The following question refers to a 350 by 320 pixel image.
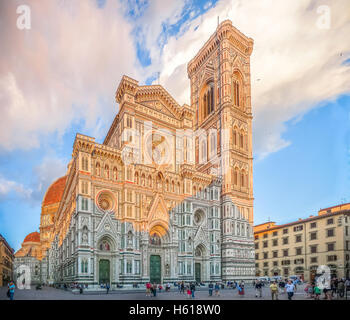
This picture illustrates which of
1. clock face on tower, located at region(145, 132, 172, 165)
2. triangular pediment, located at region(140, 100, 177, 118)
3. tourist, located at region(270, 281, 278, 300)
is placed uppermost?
triangular pediment, located at region(140, 100, 177, 118)

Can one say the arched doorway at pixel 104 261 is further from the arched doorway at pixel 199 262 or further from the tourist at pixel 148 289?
the arched doorway at pixel 199 262

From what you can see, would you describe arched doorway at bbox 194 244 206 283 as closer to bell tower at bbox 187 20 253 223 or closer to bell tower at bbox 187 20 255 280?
bell tower at bbox 187 20 255 280

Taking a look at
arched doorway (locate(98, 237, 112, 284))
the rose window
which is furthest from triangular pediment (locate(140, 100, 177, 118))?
arched doorway (locate(98, 237, 112, 284))

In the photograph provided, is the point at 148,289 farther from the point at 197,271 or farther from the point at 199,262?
the point at 199,262

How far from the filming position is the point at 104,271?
39.9 metres

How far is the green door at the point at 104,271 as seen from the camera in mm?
39469

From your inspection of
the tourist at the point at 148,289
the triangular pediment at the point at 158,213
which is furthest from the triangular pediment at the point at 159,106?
the tourist at the point at 148,289

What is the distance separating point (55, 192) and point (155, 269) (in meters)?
60.5

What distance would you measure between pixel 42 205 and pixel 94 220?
6206 centimetres

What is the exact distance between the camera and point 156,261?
44.5 metres

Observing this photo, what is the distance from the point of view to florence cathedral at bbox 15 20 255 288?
40312mm

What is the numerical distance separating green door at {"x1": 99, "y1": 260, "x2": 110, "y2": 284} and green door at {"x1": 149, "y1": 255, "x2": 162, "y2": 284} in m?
6.03

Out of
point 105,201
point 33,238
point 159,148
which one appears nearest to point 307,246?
point 159,148
